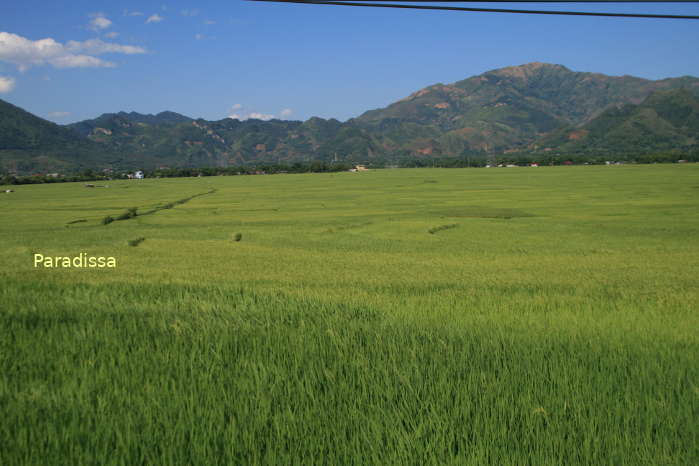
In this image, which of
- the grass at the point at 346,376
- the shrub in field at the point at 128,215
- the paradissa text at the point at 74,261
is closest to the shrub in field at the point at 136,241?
the paradissa text at the point at 74,261

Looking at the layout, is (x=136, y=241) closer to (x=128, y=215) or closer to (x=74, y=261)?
(x=74, y=261)

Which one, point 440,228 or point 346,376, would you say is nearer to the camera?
point 346,376

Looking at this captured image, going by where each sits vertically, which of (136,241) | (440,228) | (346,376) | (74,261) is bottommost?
(440,228)

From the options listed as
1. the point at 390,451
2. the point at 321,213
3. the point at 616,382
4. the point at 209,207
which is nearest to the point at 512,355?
the point at 616,382

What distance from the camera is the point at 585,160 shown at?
178 m

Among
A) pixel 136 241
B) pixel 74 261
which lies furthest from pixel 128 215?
pixel 74 261

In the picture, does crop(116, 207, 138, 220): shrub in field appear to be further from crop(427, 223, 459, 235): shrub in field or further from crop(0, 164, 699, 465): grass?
crop(0, 164, 699, 465): grass

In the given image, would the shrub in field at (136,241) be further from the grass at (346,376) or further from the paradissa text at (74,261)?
the grass at (346,376)

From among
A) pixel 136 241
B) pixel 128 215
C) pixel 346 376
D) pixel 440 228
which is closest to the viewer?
pixel 346 376

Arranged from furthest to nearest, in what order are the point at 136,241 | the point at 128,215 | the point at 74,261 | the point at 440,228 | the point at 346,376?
the point at 128,215 → the point at 440,228 → the point at 136,241 → the point at 74,261 → the point at 346,376

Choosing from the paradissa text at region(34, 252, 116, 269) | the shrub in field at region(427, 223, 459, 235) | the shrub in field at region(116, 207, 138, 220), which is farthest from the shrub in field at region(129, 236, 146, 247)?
the shrub in field at region(427, 223, 459, 235)

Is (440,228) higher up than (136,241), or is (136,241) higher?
(136,241)

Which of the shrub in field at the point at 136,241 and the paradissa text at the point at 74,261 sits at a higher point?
the paradissa text at the point at 74,261

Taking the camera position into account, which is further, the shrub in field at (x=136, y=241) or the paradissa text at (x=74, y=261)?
the shrub in field at (x=136, y=241)
